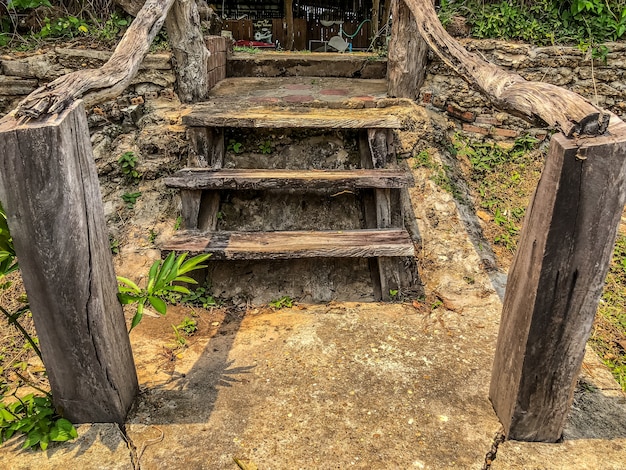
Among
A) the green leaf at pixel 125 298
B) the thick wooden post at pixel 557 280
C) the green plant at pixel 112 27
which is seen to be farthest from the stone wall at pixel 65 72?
the thick wooden post at pixel 557 280

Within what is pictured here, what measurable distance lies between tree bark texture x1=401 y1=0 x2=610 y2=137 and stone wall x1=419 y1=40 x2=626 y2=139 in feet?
2.76

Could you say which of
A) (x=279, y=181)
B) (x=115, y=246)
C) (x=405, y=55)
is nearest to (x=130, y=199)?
(x=115, y=246)

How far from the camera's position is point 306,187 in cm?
285

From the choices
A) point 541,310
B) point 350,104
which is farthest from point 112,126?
point 541,310

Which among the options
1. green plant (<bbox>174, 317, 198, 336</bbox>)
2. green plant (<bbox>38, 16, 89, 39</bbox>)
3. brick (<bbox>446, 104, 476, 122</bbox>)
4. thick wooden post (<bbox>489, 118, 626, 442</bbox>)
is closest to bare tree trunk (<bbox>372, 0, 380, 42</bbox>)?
brick (<bbox>446, 104, 476, 122</bbox>)

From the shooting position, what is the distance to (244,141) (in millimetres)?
3389

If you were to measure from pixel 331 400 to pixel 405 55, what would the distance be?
9.46ft

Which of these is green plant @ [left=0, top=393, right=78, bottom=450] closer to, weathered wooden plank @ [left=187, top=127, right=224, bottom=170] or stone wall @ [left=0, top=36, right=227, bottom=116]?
weathered wooden plank @ [left=187, top=127, right=224, bottom=170]

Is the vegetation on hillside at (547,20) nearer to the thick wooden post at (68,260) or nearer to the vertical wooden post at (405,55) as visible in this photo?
the vertical wooden post at (405,55)

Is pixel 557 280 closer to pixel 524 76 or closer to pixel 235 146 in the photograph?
pixel 235 146

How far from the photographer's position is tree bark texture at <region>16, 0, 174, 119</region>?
1444 mm

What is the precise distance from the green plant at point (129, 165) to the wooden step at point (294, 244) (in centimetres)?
92

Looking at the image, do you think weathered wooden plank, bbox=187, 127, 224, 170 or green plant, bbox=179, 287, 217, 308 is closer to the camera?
green plant, bbox=179, 287, 217, 308

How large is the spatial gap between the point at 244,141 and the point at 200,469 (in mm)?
2365
